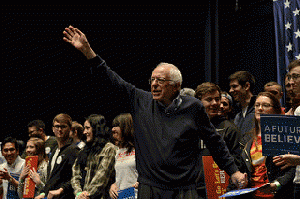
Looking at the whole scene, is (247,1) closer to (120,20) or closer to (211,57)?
(211,57)

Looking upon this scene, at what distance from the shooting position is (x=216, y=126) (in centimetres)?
389

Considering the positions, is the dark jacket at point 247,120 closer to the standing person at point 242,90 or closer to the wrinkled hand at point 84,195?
the standing person at point 242,90

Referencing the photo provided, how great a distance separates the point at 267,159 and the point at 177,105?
2.68ft

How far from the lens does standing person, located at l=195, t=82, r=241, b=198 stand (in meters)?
3.68

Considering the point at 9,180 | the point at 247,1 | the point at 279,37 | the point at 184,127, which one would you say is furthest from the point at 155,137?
the point at 247,1

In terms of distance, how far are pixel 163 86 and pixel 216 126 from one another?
96 cm

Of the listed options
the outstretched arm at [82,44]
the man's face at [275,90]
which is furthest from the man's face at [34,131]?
the outstretched arm at [82,44]

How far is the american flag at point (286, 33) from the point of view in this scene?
19.6 feet

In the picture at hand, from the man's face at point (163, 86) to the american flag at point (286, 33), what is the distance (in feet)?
10.6

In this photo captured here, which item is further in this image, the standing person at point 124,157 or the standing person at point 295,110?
the standing person at point 124,157

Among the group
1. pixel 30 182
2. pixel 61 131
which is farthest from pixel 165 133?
pixel 30 182

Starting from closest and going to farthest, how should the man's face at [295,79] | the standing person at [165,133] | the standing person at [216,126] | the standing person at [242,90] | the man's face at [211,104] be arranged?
the standing person at [165,133]
the man's face at [295,79]
the standing person at [216,126]
the man's face at [211,104]
the standing person at [242,90]

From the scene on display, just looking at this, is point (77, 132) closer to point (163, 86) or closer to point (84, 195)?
point (84, 195)

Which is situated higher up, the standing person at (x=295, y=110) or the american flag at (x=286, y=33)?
the american flag at (x=286, y=33)
